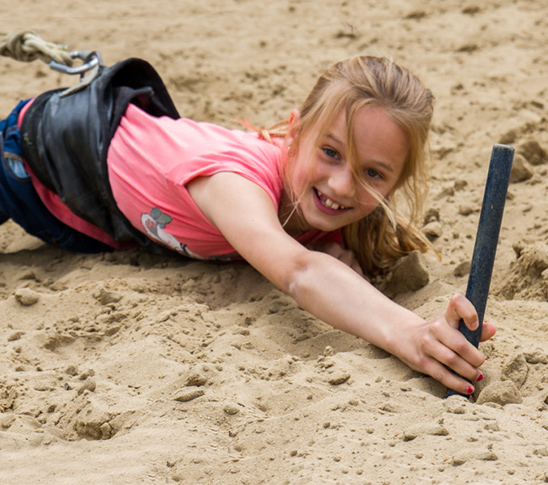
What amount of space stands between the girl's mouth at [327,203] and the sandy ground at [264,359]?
13.5 inches

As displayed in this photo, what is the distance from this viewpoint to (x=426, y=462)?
1593mm

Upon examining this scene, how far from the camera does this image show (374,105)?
2377 millimetres

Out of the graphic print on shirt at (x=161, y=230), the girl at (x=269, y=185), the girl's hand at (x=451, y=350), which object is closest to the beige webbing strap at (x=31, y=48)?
the girl at (x=269, y=185)

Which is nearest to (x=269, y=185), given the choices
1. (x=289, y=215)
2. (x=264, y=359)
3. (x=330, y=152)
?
(x=289, y=215)

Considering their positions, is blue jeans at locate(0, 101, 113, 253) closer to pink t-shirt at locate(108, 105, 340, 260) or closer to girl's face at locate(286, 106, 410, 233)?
pink t-shirt at locate(108, 105, 340, 260)

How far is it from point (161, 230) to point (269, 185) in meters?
0.49

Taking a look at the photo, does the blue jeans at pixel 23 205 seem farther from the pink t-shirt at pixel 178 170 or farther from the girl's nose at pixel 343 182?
the girl's nose at pixel 343 182

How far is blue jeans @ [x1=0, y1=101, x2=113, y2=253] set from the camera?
307 cm

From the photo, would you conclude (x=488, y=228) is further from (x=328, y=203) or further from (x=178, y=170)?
(x=178, y=170)

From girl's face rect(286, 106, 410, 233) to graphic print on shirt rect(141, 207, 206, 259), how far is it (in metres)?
0.52

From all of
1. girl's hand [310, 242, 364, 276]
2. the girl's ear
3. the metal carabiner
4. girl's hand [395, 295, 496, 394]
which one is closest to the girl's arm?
girl's hand [395, 295, 496, 394]

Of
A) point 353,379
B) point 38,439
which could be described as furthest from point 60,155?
point 353,379

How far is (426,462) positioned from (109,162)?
1.77 metres

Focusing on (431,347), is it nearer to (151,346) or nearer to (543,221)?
(151,346)
